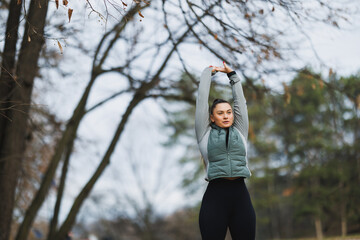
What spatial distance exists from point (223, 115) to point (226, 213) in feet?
2.52

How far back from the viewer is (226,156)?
119 inches

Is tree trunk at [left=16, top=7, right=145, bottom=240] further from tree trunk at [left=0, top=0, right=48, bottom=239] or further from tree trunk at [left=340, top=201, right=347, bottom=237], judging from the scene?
tree trunk at [left=340, top=201, right=347, bottom=237]

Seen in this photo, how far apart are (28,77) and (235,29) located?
3.61m

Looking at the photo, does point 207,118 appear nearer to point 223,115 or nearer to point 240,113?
point 223,115

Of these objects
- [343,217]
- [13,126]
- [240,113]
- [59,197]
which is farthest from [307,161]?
[240,113]

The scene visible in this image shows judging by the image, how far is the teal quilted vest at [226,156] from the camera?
2.98m

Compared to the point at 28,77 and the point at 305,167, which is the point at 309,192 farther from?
the point at 28,77

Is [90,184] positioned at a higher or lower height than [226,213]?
higher

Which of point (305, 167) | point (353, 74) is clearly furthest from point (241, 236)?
point (305, 167)

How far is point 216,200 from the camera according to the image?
3016 millimetres

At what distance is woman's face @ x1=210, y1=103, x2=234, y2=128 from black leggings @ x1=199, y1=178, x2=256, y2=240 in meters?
0.47

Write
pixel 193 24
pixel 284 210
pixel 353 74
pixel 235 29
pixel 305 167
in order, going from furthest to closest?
pixel 284 210 → pixel 305 167 → pixel 353 74 → pixel 193 24 → pixel 235 29

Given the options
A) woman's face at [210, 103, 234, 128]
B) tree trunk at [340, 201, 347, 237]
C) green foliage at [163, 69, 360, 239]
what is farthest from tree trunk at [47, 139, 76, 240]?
tree trunk at [340, 201, 347, 237]

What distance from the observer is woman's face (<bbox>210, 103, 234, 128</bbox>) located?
320 cm
